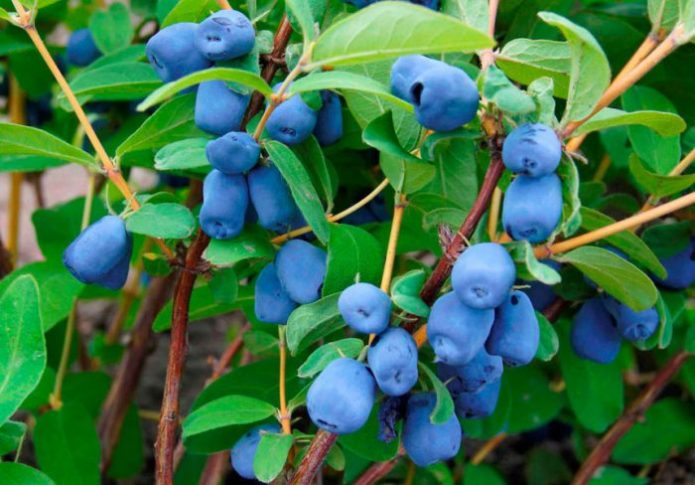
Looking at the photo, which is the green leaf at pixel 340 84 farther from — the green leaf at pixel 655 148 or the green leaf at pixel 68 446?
the green leaf at pixel 68 446

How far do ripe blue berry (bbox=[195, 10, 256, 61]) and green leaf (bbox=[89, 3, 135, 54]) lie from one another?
0.51 meters

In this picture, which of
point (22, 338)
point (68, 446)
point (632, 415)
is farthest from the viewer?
point (632, 415)

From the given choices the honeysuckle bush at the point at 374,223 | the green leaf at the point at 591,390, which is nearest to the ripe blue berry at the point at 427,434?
the honeysuckle bush at the point at 374,223

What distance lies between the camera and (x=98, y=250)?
0.75 metres

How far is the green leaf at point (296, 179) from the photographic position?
71cm

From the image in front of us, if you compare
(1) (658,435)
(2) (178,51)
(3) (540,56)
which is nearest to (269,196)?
(2) (178,51)

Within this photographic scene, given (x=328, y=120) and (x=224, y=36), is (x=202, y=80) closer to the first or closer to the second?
(x=224, y=36)

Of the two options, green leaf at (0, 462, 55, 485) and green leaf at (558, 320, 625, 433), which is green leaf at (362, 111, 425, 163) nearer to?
green leaf at (0, 462, 55, 485)

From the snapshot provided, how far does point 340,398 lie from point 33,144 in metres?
0.33

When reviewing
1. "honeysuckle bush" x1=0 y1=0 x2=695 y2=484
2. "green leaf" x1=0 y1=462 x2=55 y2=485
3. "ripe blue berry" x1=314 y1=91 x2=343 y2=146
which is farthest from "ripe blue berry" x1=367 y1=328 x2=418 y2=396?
"green leaf" x1=0 y1=462 x2=55 y2=485

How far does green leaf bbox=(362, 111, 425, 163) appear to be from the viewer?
673 mm

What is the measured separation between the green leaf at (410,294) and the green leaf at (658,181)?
27 cm

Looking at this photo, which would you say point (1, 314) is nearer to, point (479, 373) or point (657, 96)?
point (479, 373)

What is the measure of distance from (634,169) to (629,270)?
0.16 metres
